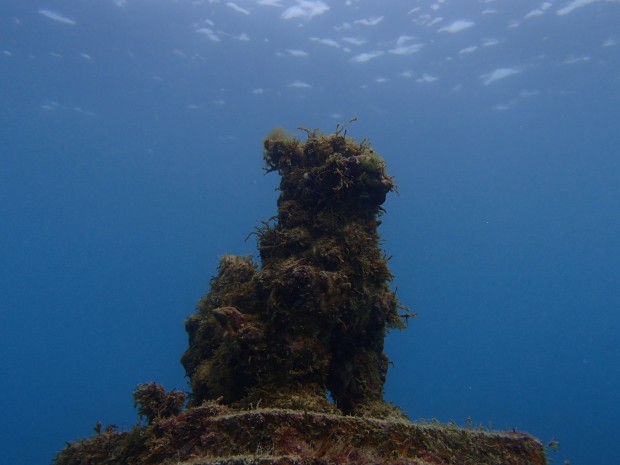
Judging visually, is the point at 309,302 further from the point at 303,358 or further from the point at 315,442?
the point at 315,442

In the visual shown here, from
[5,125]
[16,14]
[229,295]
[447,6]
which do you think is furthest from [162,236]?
[229,295]

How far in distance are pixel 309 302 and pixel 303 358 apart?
0.86m

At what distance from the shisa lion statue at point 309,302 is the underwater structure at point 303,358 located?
0.07 feet

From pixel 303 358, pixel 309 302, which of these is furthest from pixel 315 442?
pixel 309 302

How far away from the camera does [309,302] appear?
20.5 ft

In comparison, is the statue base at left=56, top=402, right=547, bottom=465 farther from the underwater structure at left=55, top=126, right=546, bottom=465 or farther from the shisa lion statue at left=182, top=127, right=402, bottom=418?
the shisa lion statue at left=182, top=127, right=402, bottom=418

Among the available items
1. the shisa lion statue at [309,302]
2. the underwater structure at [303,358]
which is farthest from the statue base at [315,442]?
the shisa lion statue at [309,302]

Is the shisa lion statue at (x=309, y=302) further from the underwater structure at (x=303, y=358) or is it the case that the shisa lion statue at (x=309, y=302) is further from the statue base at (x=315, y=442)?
the statue base at (x=315, y=442)

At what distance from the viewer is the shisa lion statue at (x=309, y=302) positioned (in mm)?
6059

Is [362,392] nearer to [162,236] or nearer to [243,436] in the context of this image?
[243,436]

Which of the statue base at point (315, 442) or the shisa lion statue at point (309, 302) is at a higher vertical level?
the shisa lion statue at point (309, 302)

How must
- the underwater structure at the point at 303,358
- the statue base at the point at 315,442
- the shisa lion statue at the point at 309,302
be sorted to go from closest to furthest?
1. the statue base at the point at 315,442
2. the underwater structure at the point at 303,358
3. the shisa lion statue at the point at 309,302

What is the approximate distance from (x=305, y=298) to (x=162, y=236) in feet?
381

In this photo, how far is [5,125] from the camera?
52.3 m
